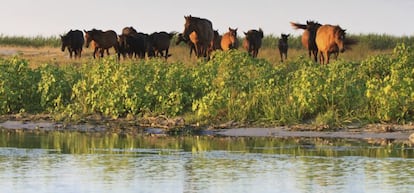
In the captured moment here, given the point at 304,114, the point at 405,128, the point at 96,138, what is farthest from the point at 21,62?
the point at 405,128

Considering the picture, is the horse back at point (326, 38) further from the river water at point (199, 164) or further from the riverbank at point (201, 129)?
the river water at point (199, 164)

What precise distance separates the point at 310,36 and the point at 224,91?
660 inches

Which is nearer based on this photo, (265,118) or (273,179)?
(273,179)

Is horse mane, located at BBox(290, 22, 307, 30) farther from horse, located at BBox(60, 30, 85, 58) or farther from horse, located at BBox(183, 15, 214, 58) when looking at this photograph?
horse, located at BBox(60, 30, 85, 58)

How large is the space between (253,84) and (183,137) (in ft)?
8.19

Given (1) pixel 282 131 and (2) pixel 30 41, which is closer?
(1) pixel 282 131

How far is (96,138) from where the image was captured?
62.8 ft

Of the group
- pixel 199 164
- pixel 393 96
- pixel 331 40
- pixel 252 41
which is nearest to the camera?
pixel 199 164

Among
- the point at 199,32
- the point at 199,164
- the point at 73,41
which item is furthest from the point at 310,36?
the point at 199,164

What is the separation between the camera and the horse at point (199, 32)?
34125 mm

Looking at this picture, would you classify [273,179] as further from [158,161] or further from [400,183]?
[158,161]

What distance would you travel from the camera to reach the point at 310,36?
1458 inches

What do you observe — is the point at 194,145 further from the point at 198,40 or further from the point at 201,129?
the point at 198,40

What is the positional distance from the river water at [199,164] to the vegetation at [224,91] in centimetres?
149
